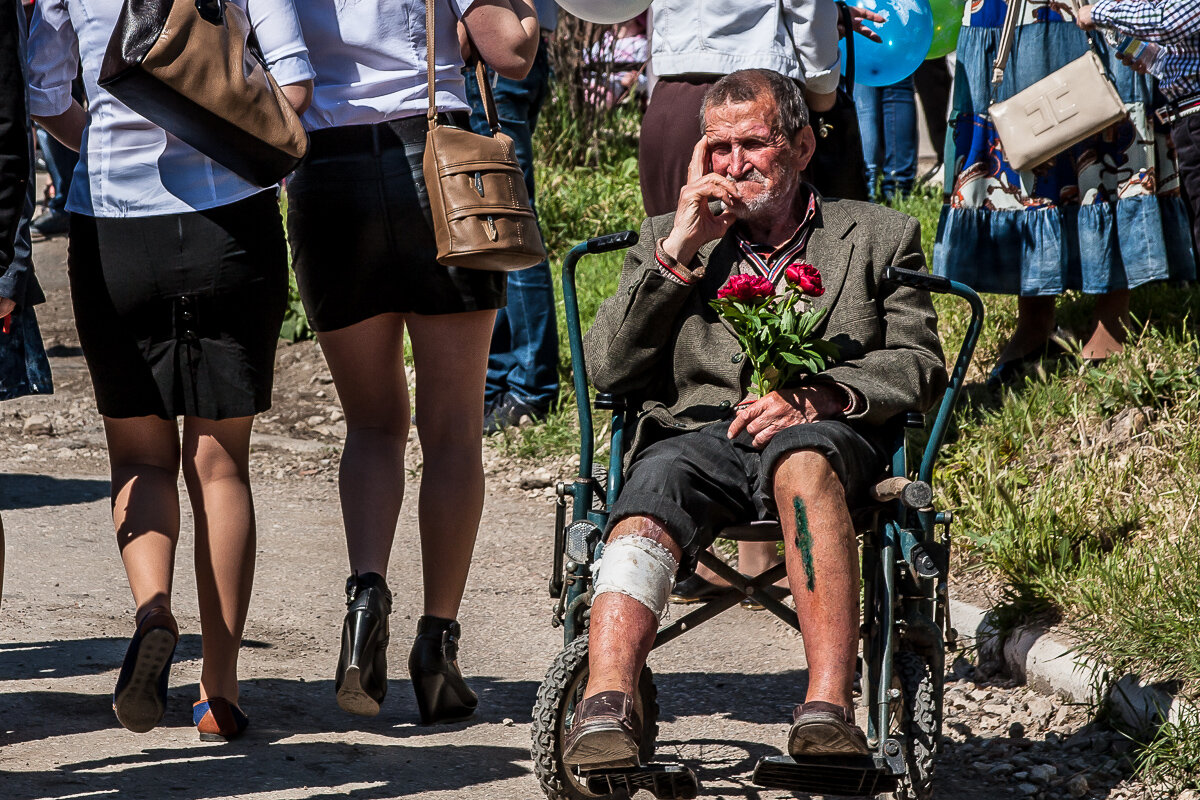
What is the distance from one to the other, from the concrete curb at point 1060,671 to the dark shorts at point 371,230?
177cm

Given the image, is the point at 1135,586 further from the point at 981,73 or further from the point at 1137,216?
the point at 981,73

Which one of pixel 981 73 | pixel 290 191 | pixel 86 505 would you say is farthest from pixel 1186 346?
pixel 86 505

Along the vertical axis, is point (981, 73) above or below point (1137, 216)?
above

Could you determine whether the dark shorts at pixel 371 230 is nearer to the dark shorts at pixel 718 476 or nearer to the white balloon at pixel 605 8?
the dark shorts at pixel 718 476

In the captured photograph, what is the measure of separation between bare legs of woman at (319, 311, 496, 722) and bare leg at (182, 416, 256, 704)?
264mm

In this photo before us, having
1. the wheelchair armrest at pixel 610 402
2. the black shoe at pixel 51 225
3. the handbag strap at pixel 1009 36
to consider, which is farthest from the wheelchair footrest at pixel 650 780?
the black shoe at pixel 51 225

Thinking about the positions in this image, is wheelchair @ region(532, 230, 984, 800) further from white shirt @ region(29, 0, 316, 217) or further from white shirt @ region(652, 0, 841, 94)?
white shirt @ region(652, 0, 841, 94)

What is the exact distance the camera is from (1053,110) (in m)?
4.92

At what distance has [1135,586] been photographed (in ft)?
12.2

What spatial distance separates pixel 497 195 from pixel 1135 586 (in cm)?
196

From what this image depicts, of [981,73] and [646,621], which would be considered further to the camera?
[981,73]

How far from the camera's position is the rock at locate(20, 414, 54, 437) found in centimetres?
664

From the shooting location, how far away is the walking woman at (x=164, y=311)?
3.15 meters

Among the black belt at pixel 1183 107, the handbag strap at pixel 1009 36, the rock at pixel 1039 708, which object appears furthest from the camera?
the handbag strap at pixel 1009 36
